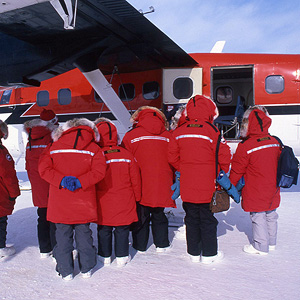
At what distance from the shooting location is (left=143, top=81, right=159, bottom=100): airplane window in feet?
22.0

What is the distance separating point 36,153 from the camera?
3.61 m

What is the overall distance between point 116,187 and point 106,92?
9.64ft

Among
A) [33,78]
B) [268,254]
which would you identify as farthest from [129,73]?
[268,254]

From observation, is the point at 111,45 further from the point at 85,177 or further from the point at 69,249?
the point at 69,249

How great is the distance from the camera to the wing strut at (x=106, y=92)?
5630 mm

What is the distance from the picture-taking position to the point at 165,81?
6.50 metres

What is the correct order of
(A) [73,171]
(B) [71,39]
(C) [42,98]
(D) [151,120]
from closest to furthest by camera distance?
1. (A) [73,171]
2. (D) [151,120]
3. (B) [71,39]
4. (C) [42,98]

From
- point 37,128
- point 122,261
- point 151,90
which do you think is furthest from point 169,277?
point 151,90

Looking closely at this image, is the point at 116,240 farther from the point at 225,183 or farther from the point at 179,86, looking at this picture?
the point at 179,86

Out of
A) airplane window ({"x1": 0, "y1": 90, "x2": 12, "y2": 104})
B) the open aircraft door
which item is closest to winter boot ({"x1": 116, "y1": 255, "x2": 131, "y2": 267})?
the open aircraft door

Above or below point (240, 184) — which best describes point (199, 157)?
above

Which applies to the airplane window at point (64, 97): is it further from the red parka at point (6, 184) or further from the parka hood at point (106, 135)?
the parka hood at point (106, 135)

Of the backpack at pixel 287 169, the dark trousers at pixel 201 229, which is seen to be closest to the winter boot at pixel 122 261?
the dark trousers at pixel 201 229

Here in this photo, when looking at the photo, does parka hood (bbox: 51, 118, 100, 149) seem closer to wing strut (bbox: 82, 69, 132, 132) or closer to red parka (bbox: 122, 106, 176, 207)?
red parka (bbox: 122, 106, 176, 207)
